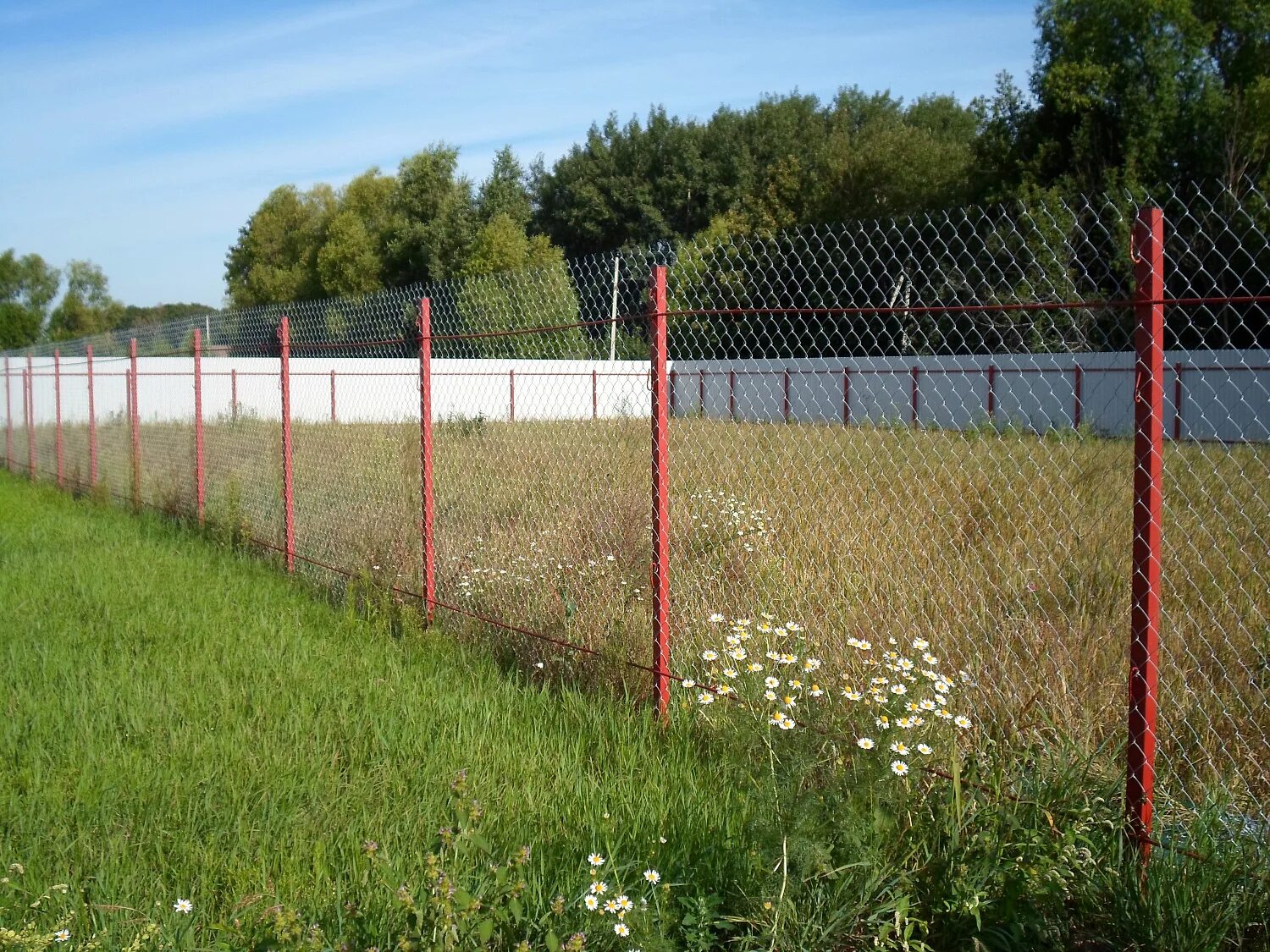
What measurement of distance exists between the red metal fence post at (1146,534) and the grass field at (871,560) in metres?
0.26

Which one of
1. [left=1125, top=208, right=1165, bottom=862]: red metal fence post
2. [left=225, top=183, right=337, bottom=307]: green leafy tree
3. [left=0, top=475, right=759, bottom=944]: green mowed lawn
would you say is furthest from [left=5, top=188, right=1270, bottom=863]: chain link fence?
[left=225, top=183, right=337, bottom=307]: green leafy tree

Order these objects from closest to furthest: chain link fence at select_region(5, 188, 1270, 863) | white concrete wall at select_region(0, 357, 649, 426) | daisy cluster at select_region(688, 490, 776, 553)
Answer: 1. chain link fence at select_region(5, 188, 1270, 863)
2. daisy cluster at select_region(688, 490, 776, 553)
3. white concrete wall at select_region(0, 357, 649, 426)

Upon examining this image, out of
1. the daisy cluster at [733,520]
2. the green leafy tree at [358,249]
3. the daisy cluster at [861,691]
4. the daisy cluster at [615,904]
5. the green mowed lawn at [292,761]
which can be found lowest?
Answer: the green mowed lawn at [292,761]

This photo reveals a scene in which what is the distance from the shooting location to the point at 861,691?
3.83 metres

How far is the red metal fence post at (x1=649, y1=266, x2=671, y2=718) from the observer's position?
4.02 metres

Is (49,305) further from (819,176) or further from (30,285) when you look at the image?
(819,176)

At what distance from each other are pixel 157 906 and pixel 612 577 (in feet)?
10.2

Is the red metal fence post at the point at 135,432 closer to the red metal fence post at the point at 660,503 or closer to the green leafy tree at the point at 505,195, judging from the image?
the red metal fence post at the point at 660,503

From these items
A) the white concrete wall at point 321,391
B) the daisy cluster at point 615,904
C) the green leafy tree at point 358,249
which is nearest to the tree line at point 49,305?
the green leafy tree at point 358,249

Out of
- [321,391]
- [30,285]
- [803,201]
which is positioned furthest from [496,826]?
[30,285]

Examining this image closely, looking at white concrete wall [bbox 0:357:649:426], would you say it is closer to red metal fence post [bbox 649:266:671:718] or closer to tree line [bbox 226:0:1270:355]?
tree line [bbox 226:0:1270:355]

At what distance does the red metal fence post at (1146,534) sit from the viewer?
2.68 metres

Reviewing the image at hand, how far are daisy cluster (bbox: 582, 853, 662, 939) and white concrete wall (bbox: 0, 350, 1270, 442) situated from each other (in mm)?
11791

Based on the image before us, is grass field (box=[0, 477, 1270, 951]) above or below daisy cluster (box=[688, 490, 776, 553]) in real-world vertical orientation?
below
